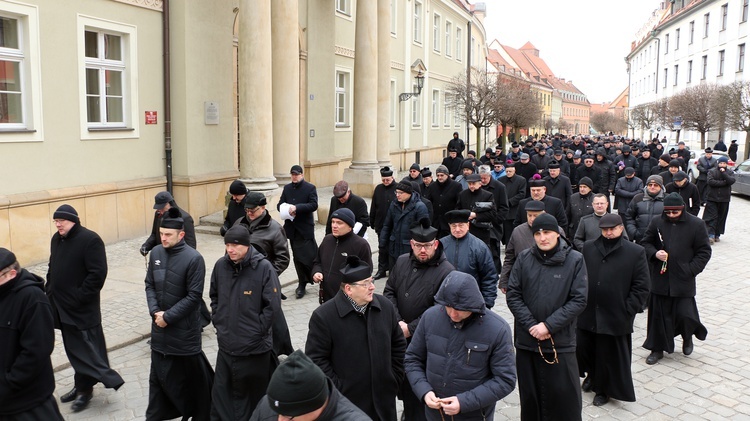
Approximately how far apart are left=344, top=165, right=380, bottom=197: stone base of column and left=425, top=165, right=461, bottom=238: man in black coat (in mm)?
8748

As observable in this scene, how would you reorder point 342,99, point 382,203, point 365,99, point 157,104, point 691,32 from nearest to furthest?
point 382,203
point 157,104
point 365,99
point 342,99
point 691,32

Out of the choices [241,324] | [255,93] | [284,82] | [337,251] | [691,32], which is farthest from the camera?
[691,32]

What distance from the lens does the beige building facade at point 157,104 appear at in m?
11.6

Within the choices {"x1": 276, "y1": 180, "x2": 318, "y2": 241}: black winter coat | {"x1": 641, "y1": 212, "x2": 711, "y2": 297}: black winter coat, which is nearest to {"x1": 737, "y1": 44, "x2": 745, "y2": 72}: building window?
{"x1": 641, "y1": 212, "x2": 711, "y2": 297}: black winter coat

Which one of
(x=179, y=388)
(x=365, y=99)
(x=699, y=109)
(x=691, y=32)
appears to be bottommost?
(x=179, y=388)

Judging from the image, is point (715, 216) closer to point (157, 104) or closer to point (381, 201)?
point (381, 201)

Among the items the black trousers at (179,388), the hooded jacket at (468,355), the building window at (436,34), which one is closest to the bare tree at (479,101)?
the building window at (436,34)

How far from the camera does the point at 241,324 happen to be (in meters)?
5.32

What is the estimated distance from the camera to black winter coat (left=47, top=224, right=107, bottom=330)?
6059mm

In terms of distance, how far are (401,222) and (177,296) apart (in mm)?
4829

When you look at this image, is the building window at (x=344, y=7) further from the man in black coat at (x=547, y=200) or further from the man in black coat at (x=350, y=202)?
the man in black coat at (x=547, y=200)

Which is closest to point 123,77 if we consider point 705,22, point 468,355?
point 468,355

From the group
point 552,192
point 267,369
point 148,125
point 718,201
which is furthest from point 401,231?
point 718,201

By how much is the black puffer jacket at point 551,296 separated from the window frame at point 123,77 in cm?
1001
